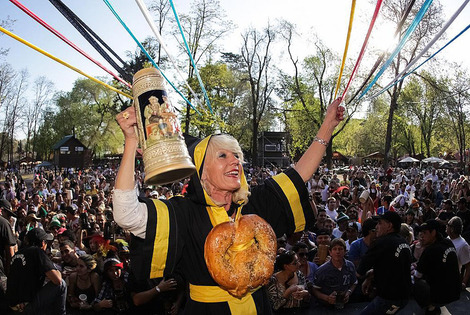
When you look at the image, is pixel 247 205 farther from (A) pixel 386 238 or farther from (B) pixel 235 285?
(A) pixel 386 238

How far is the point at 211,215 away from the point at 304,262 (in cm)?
382

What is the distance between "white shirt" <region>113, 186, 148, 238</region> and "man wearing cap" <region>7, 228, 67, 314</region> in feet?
10.9

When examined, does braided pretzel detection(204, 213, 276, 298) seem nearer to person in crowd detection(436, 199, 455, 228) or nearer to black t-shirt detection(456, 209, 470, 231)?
person in crowd detection(436, 199, 455, 228)

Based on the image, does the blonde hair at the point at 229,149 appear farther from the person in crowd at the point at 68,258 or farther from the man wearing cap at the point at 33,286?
the person in crowd at the point at 68,258

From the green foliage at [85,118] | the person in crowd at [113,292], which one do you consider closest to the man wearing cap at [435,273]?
the person in crowd at [113,292]

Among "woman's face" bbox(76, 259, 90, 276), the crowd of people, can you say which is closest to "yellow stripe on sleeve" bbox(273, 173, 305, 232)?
the crowd of people

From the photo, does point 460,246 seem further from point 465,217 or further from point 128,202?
point 128,202

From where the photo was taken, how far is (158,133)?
86.4 inches

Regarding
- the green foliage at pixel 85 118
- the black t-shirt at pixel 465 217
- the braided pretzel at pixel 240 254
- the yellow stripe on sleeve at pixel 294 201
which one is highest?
the green foliage at pixel 85 118

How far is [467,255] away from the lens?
6.55 metres

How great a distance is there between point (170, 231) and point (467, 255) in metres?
6.01

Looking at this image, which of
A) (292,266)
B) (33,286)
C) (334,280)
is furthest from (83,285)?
(334,280)

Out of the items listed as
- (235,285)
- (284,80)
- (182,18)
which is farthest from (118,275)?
(284,80)

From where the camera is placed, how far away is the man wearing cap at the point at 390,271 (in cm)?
470
